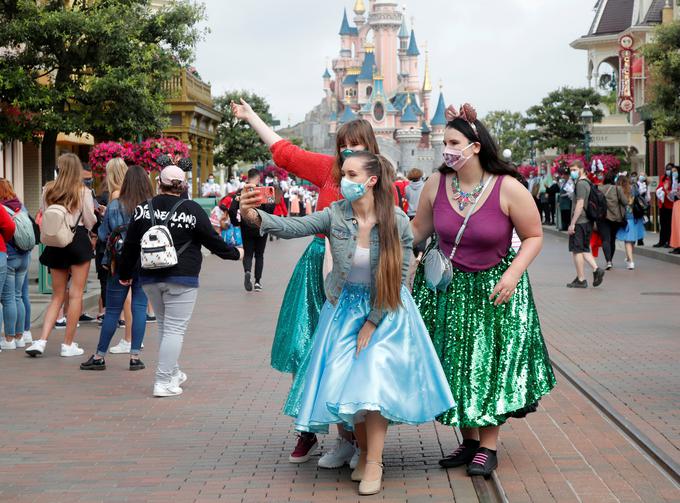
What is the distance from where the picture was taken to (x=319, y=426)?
572 centimetres

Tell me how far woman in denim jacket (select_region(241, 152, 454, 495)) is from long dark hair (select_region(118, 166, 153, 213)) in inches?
172

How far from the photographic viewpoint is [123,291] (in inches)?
396

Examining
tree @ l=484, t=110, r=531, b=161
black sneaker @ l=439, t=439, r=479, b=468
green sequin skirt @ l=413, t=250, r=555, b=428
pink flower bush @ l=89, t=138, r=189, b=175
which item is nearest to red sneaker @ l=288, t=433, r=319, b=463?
black sneaker @ l=439, t=439, r=479, b=468

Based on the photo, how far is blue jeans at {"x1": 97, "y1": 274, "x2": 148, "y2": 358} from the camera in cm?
989

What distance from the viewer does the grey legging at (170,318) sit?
8609 millimetres

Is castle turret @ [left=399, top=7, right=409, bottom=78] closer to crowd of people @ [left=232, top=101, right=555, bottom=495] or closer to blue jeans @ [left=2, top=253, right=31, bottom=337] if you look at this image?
blue jeans @ [left=2, top=253, right=31, bottom=337]

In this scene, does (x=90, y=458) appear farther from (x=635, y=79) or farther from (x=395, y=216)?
(x=635, y=79)

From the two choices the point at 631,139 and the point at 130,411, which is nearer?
the point at 130,411

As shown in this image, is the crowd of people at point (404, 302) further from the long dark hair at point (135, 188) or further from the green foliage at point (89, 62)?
the green foliage at point (89, 62)

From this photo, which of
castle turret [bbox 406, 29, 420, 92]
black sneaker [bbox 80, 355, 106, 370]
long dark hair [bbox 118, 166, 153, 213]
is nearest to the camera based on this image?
black sneaker [bbox 80, 355, 106, 370]

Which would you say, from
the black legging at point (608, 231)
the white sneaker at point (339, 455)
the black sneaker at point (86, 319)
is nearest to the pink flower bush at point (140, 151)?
the black sneaker at point (86, 319)

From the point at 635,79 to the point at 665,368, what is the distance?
1779 inches

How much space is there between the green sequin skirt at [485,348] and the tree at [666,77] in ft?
82.2

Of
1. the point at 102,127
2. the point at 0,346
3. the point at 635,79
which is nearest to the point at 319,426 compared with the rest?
the point at 0,346
